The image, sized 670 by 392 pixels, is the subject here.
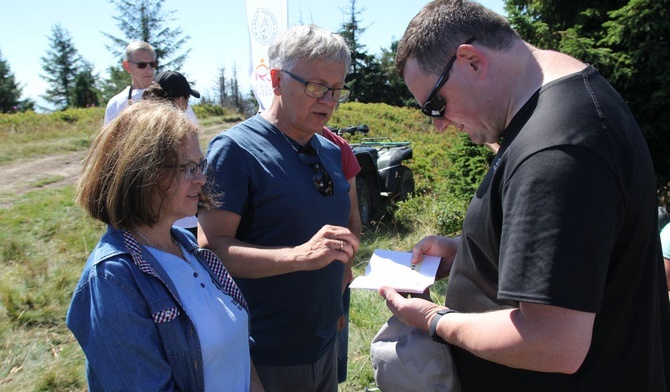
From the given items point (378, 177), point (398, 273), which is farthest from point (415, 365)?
point (378, 177)

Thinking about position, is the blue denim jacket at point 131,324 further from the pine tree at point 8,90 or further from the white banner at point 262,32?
the pine tree at point 8,90

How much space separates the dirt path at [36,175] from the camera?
26.3ft

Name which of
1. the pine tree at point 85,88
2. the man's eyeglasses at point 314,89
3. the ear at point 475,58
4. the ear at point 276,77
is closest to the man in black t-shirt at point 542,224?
the ear at point 475,58

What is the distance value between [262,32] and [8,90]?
44.3 metres

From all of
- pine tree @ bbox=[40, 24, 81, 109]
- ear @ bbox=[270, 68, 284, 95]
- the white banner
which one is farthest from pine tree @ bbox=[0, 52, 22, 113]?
ear @ bbox=[270, 68, 284, 95]

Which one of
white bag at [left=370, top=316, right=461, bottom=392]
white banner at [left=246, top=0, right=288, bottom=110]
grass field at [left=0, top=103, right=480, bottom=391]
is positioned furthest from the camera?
white banner at [left=246, top=0, right=288, bottom=110]

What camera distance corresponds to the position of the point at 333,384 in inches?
92.7

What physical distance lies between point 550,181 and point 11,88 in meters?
49.9

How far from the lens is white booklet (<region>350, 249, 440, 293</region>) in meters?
1.72

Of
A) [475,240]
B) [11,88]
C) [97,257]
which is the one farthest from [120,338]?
[11,88]

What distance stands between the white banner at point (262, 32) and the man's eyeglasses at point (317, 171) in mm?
4116

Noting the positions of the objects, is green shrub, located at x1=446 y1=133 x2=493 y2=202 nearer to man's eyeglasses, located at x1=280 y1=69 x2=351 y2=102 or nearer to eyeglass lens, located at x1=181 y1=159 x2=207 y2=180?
man's eyeglasses, located at x1=280 y1=69 x2=351 y2=102

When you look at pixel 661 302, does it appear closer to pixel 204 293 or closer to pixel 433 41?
pixel 433 41

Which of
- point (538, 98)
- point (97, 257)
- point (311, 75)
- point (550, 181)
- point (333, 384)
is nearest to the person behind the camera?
point (550, 181)
